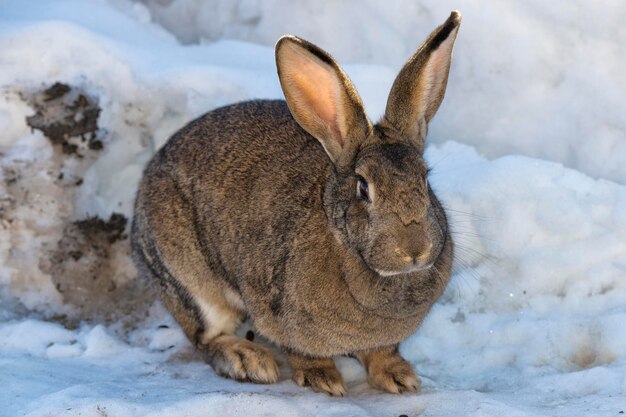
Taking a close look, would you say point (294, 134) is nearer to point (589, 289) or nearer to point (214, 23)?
point (589, 289)

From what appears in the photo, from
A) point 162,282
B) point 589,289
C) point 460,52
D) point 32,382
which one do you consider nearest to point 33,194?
point 162,282

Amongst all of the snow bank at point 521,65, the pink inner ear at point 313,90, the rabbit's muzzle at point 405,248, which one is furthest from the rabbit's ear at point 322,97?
the snow bank at point 521,65

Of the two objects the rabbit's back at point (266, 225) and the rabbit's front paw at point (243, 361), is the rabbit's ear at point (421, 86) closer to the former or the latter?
the rabbit's back at point (266, 225)

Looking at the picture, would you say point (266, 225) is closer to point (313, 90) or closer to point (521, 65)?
point (313, 90)

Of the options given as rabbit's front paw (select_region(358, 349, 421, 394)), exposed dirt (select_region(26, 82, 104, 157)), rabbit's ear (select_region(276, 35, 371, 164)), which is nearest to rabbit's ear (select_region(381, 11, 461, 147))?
rabbit's ear (select_region(276, 35, 371, 164))

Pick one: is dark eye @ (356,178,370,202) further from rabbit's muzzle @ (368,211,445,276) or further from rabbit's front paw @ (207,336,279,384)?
rabbit's front paw @ (207,336,279,384)

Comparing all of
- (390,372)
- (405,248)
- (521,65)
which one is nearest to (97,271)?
(390,372)
